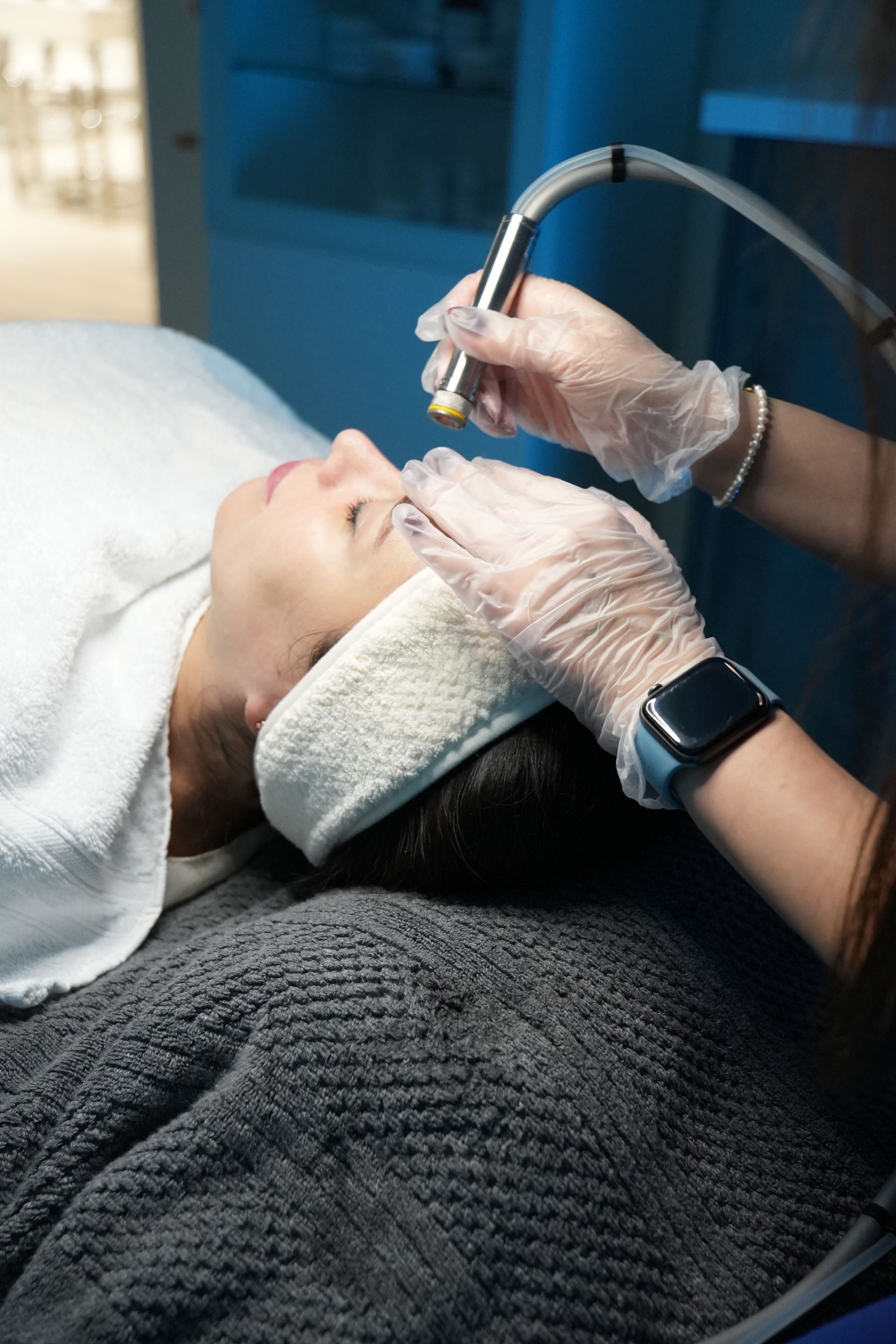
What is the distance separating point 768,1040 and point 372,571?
1.82 feet

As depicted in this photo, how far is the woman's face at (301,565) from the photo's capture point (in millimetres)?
1022

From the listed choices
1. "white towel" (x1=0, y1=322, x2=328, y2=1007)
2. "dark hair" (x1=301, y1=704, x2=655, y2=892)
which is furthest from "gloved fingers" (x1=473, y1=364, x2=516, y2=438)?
"white towel" (x1=0, y1=322, x2=328, y2=1007)

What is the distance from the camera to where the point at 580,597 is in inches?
32.5

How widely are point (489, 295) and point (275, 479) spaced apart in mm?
340

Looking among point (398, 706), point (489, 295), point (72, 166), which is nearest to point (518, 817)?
point (398, 706)

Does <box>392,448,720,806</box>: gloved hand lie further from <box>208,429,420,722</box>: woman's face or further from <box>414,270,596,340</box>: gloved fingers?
<box>414,270,596,340</box>: gloved fingers

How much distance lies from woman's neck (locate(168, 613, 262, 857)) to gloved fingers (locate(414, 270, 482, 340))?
410 mm

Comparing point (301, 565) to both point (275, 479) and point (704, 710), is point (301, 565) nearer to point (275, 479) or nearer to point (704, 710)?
point (275, 479)

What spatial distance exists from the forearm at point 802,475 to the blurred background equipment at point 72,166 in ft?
12.1

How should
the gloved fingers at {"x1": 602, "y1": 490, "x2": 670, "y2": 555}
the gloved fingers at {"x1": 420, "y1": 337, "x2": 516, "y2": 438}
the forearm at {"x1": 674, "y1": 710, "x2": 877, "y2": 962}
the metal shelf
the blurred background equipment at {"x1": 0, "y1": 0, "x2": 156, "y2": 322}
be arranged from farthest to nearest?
the blurred background equipment at {"x1": 0, "y1": 0, "x2": 156, "y2": 322} → the metal shelf → the gloved fingers at {"x1": 420, "y1": 337, "x2": 516, "y2": 438} → the gloved fingers at {"x1": 602, "y1": 490, "x2": 670, "y2": 555} → the forearm at {"x1": 674, "y1": 710, "x2": 877, "y2": 962}

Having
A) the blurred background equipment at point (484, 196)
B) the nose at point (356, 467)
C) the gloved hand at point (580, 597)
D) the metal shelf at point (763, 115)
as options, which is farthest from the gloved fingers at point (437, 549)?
the blurred background equipment at point (484, 196)

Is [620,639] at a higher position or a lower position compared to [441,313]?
lower

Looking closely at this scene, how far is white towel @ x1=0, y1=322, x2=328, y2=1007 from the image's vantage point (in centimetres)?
101

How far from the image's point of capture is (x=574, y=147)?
179 centimetres
